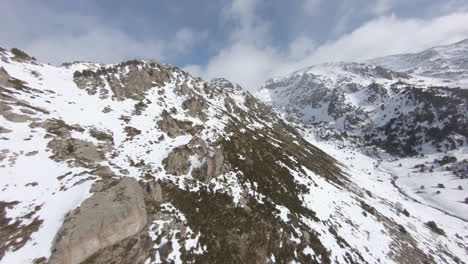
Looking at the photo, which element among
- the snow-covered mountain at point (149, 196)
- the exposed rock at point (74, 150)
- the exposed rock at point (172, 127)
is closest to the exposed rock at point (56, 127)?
the snow-covered mountain at point (149, 196)

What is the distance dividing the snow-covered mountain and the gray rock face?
0.27ft

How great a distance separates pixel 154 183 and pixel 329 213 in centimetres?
3118

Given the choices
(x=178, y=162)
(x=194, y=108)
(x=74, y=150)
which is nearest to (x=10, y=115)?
(x=74, y=150)

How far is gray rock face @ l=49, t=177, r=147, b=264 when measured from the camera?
14.6 meters

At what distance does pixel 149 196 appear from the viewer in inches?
922

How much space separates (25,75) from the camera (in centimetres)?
4078

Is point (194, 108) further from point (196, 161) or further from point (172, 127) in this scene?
point (196, 161)

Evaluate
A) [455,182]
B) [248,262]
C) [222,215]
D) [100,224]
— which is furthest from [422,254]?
[455,182]

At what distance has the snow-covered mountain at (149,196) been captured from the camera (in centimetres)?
1661

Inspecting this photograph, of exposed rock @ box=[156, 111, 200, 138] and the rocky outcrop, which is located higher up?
exposed rock @ box=[156, 111, 200, 138]

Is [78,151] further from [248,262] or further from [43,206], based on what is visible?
[248,262]

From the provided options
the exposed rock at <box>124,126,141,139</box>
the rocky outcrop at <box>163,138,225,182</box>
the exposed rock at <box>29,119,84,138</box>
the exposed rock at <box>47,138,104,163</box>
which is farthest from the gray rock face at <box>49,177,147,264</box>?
the exposed rock at <box>124,126,141,139</box>

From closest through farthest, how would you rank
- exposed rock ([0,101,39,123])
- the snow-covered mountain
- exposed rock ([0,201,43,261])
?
1. exposed rock ([0,201,43,261])
2. the snow-covered mountain
3. exposed rock ([0,101,39,123])

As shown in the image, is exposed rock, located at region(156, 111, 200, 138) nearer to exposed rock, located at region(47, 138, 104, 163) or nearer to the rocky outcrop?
the rocky outcrop
